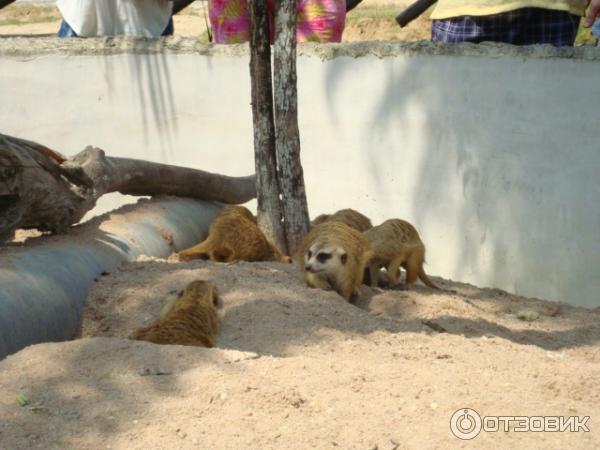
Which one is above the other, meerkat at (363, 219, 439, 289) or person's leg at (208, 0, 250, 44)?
person's leg at (208, 0, 250, 44)

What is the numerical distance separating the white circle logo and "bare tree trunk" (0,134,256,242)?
2.59 meters

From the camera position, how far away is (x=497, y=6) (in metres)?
6.08

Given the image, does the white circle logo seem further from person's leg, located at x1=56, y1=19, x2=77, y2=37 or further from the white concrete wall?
person's leg, located at x1=56, y1=19, x2=77, y2=37

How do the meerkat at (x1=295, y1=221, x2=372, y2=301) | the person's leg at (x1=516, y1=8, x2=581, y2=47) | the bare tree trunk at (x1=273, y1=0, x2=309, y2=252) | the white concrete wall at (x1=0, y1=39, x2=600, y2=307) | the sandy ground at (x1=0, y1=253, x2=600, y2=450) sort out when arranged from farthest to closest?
the person's leg at (x1=516, y1=8, x2=581, y2=47) < the white concrete wall at (x1=0, y1=39, x2=600, y2=307) < the bare tree trunk at (x1=273, y1=0, x2=309, y2=252) < the meerkat at (x1=295, y1=221, x2=372, y2=301) < the sandy ground at (x1=0, y1=253, x2=600, y2=450)

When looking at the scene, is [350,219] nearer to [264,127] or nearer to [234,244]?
[234,244]

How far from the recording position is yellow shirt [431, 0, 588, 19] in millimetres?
6035

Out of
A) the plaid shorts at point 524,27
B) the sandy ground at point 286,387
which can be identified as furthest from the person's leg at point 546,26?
the sandy ground at point 286,387

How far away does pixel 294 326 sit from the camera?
4.23m

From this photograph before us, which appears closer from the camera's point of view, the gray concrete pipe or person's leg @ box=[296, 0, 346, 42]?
the gray concrete pipe

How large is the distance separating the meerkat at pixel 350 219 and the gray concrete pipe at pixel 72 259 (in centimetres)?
78

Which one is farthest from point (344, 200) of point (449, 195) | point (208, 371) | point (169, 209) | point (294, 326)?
point (208, 371)

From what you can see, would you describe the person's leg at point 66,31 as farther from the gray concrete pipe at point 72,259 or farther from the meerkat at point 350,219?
the meerkat at point 350,219

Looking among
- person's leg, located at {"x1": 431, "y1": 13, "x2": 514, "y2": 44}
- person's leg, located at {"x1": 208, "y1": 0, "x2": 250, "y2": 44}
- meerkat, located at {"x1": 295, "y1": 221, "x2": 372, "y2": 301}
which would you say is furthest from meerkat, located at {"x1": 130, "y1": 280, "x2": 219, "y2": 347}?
person's leg, located at {"x1": 208, "y1": 0, "x2": 250, "y2": 44}

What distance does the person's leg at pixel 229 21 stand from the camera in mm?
7228
